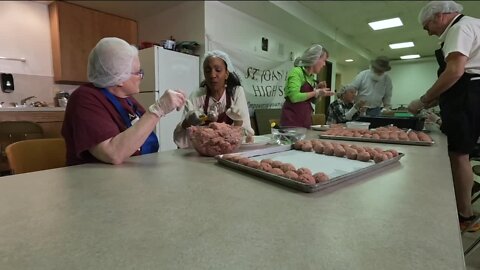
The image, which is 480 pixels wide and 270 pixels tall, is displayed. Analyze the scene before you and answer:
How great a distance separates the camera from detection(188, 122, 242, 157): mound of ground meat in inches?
32.0

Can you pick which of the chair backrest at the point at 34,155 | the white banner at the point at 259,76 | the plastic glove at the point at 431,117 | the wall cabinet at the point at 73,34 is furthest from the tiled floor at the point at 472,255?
the wall cabinet at the point at 73,34

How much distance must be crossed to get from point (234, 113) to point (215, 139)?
2.18ft

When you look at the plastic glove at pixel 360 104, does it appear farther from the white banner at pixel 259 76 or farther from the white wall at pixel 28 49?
the white wall at pixel 28 49

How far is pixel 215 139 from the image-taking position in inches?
31.8

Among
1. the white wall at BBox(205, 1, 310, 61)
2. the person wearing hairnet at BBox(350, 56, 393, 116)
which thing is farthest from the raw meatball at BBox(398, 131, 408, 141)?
the white wall at BBox(205, 1, 310, 61)

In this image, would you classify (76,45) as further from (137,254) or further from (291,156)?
(137,254)

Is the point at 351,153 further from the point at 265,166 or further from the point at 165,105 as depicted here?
the point at 165,105

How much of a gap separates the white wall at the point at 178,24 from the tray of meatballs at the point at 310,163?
8.06 feet

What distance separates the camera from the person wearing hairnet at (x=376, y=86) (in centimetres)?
266

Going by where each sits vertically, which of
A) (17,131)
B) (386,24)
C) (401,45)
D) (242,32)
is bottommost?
(17,131)

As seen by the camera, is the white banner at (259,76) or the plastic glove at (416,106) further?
the white banner at (259,76)

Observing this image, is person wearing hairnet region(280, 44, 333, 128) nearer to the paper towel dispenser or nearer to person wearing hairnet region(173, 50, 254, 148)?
person wearing hairnet region(173, 50, 254, 148)

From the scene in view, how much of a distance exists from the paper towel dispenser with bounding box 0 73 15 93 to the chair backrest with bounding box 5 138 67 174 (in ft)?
4.15

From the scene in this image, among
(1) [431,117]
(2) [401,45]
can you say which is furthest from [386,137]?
(2) [401,45]
